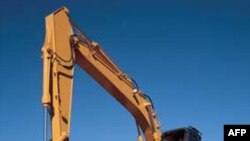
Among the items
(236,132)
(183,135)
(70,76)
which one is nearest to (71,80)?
(70,76)

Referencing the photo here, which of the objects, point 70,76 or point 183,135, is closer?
point 70,76

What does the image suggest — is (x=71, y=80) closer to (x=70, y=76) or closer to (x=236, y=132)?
(x=70, y=76)

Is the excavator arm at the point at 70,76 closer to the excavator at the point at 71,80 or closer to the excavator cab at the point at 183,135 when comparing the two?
the excavator at the point at 71,80

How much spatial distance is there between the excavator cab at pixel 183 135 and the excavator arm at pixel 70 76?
86.8 inches

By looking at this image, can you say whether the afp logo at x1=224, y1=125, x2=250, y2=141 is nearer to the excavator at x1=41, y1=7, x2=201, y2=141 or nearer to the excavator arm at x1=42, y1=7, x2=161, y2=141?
the excavator at x1=41, y1=7, x2=201, y2=141

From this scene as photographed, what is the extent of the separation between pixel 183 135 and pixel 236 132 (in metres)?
1.49

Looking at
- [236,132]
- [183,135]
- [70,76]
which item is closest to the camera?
[70,76]

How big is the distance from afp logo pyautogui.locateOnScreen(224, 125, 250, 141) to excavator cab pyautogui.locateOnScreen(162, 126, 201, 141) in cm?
73

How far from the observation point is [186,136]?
11992 millimetres

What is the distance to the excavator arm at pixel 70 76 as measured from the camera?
415 inches

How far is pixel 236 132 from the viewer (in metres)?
12.7

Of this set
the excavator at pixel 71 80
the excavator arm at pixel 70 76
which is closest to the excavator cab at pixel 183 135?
the excavator at pixel 71 80

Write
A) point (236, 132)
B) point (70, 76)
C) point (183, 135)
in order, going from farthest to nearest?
point (236, 132) < point (183, 135) < point (70, 76)

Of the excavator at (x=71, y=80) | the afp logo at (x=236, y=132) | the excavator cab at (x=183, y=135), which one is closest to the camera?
the excavator at (x=71, y=80)
